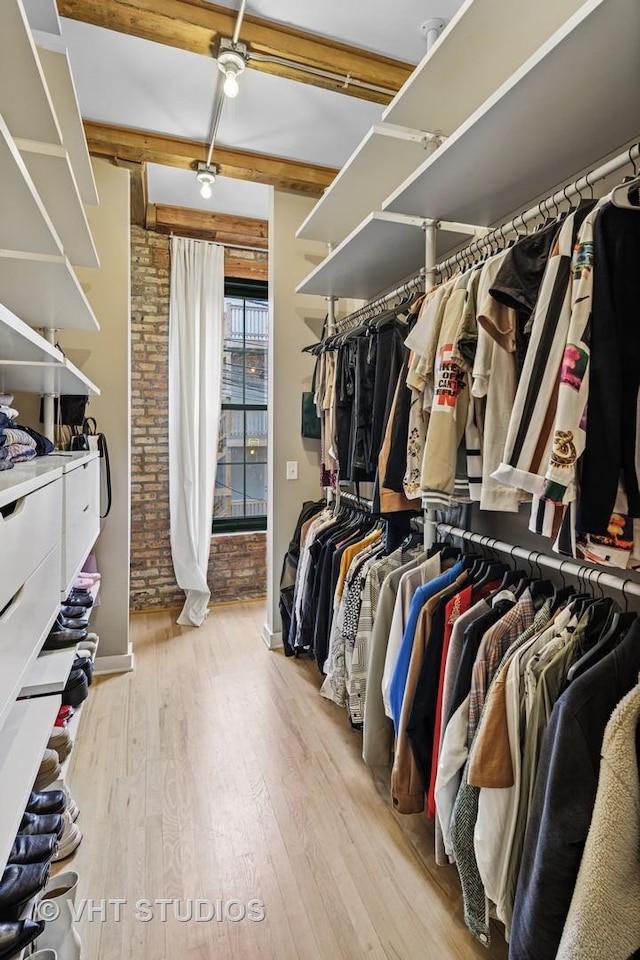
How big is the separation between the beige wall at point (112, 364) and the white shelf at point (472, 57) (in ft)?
5.37

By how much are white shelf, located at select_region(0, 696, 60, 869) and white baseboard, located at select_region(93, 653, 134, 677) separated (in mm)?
1514

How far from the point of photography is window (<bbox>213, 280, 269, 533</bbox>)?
412 centimetres

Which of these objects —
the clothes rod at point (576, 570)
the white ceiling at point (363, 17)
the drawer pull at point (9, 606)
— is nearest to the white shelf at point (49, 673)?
the drawer pull at point (9, 606)

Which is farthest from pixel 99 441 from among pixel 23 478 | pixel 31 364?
pixel 23 478

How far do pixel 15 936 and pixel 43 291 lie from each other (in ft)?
5.89

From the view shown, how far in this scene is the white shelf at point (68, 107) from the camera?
1552 mm

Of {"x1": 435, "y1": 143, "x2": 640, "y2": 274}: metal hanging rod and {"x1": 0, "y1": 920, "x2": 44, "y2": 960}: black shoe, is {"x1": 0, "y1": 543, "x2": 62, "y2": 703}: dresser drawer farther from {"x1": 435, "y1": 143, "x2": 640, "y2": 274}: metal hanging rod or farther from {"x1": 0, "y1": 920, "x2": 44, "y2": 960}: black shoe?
{"x1": 435, "y1": 143, "x2": 640, "y2": 274}: metal hanging rod

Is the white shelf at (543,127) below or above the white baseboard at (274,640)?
above

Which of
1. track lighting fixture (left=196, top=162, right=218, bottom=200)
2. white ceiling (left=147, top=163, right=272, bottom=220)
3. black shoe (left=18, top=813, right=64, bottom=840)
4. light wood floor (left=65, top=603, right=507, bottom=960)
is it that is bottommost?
light wood floor (left=65, top=603, right=507, bottom=960)

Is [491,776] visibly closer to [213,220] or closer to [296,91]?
[296,91]

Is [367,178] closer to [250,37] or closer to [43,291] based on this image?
[250,37]

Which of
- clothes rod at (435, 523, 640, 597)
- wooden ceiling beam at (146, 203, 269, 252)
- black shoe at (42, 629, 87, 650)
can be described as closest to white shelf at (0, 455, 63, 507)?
black shoe at (42, 629, 87, 650)

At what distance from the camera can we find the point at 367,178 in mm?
2135

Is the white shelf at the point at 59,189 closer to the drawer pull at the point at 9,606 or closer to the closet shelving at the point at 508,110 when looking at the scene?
the closet shelving at the point at 508,110
